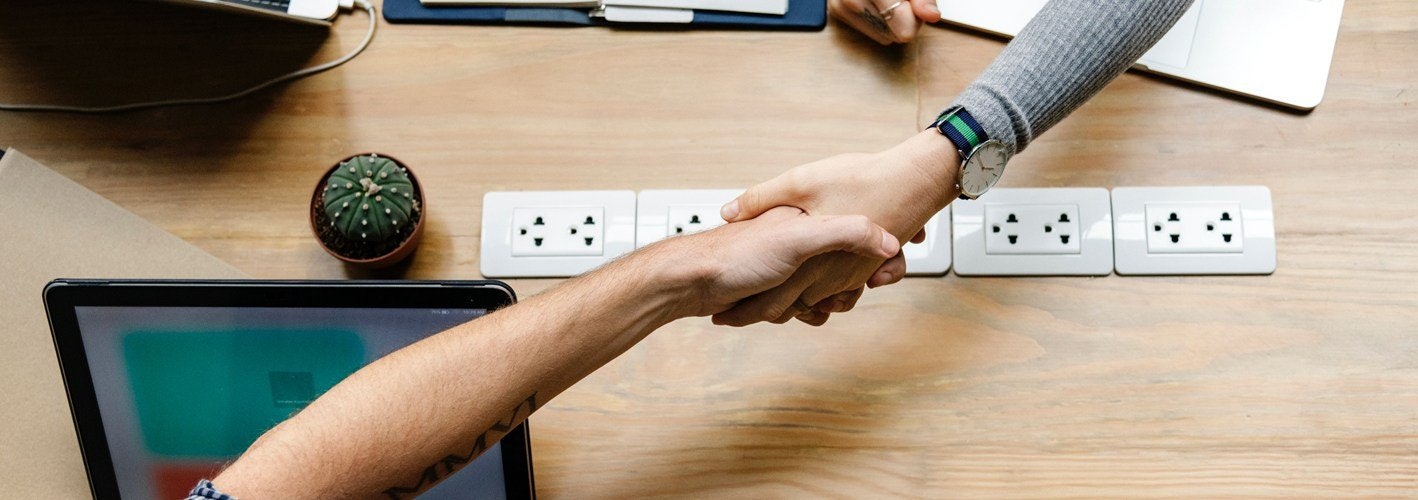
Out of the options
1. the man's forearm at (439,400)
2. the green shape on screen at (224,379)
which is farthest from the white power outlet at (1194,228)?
the green shape on screen at (224,379)

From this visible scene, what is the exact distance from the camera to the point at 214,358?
32.4 inches

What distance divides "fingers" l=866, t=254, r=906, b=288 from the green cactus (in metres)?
0.40

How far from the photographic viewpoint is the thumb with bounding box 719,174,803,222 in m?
0.87

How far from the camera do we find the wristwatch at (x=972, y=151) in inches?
33.5

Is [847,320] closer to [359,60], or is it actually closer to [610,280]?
[610,280]

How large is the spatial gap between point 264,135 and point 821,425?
0.58 meters

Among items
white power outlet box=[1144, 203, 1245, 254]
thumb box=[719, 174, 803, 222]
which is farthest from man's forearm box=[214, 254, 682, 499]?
white power outlet box=[1144, 203, 1245, 254]

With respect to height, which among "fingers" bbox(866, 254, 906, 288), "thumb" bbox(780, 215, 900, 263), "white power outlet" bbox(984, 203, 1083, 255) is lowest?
"fingers" bbox(866, 254, 906, 288)

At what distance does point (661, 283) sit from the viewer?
2.66ft

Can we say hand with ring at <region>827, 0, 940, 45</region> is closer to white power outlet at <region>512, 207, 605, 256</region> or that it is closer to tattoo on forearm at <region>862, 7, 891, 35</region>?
tattoo on forearm at <region>862, 7, 891, 35</region>

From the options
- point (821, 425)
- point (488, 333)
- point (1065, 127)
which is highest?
point (1065, 127)

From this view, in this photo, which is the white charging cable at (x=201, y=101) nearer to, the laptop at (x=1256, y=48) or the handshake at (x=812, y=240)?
the handshake at (x=812, y=240)

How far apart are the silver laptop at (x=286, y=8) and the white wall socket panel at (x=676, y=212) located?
0.35m

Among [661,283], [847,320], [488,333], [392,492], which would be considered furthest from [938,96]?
[392,492]
